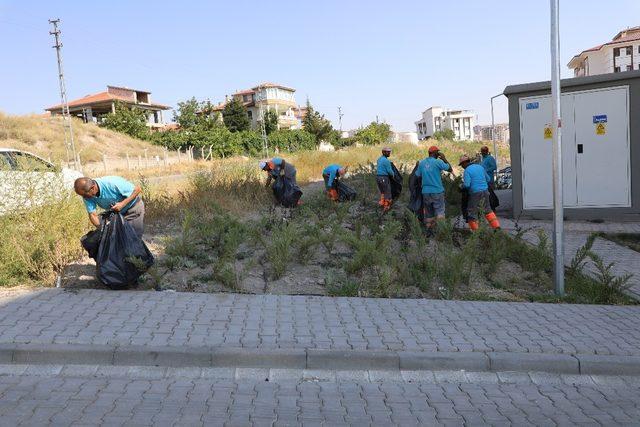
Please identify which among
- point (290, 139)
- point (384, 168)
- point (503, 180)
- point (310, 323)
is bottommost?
point (310, 323)

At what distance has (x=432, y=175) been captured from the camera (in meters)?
8.75

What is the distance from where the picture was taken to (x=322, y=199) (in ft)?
35.8

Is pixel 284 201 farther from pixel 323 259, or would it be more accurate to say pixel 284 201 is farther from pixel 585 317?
pixel 585 317

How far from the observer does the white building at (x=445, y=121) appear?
127 meters

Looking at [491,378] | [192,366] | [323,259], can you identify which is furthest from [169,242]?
[491,378]

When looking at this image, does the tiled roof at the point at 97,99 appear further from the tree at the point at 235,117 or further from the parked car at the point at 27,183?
the parked car at the point at 27,183

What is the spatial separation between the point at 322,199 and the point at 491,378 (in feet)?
22.7

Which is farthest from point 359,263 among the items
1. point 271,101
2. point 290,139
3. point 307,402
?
point 271,101

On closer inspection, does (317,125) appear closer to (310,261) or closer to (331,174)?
(331,174)

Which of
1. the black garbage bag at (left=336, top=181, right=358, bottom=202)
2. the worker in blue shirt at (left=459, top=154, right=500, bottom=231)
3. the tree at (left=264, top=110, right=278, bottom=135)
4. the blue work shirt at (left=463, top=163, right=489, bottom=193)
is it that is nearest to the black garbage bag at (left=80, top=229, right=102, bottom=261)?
the worker in blue shirt at (left=459, top=154, right=500, bottom=231)

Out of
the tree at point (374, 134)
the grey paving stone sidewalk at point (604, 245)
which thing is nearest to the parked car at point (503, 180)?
the grey paving stone sidewalk at point (604, 245)

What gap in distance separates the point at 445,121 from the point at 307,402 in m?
128

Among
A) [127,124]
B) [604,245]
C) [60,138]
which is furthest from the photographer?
[127,124]

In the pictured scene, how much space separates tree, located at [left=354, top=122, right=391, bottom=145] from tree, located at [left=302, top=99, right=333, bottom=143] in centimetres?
478
